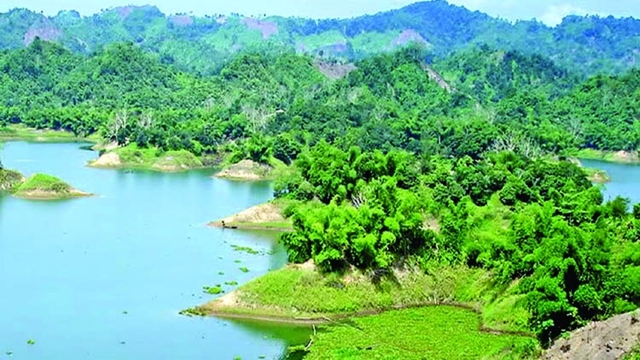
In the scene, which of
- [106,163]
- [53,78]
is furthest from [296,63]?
[106,163]

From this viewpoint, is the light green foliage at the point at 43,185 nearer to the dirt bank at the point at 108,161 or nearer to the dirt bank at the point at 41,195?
the dirt bank at the point at 41,195

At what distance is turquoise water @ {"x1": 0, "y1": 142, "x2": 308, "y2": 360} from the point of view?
33.6m

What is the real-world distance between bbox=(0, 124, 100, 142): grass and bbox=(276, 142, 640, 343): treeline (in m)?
61.3

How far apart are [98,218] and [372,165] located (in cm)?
1760

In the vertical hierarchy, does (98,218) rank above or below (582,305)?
below

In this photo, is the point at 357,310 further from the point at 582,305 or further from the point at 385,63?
the point at 385,63

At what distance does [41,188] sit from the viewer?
215ft

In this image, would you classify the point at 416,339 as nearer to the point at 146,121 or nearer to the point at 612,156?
the point at 146,121

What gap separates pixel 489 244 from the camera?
40312 millimetres

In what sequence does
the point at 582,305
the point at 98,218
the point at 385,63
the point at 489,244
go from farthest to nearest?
the point at 385,63 < the point at 98,218 < the point at 489,244 < the point at 582,305

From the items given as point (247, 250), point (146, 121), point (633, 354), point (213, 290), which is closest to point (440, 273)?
point (213, 290)

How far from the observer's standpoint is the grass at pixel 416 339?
32000mm

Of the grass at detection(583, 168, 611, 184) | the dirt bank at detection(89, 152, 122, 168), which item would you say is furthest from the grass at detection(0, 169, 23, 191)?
the grass at detection(583, 168, 611, 184)

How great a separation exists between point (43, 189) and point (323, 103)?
6007 cm
